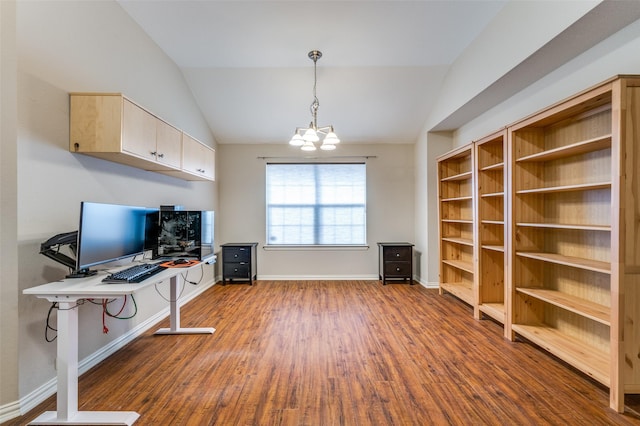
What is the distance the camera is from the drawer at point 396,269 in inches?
189

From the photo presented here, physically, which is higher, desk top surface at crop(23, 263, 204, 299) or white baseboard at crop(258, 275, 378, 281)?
desk top surface at crop(23, 263, 204, 299)

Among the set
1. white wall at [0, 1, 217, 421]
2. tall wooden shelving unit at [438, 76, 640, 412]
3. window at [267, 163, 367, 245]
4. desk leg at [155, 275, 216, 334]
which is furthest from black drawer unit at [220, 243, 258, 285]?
tall wooden shelving unit at [438, 76, 640, 412]

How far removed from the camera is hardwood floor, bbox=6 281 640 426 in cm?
171

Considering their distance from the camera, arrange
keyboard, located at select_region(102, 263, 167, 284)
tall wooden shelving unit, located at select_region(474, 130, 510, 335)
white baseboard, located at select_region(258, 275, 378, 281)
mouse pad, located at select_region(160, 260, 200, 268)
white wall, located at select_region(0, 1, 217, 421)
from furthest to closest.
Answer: white baseboard, located at select_region(258, 275, 378, 281) → tall wooden shelving unit, located at select_region(474, 130, 510, 335) → mouse pad, located at select_region(160, 260, 200, 268) → keyboard, located at select_region(102, 263, 167, 284) → white wall, located at select_region(0, 1, 217, 421)

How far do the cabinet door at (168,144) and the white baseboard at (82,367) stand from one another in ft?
5.58

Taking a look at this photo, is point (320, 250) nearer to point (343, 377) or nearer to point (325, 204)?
point (325, 204)

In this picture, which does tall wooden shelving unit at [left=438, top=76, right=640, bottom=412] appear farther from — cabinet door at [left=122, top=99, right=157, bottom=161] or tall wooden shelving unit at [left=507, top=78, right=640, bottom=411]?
cabinet door at [left=122, top=99, right=157, bottom=161]

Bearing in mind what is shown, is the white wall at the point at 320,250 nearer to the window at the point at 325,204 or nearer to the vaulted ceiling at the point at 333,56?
the window at the point at 325,204

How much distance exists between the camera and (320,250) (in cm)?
519

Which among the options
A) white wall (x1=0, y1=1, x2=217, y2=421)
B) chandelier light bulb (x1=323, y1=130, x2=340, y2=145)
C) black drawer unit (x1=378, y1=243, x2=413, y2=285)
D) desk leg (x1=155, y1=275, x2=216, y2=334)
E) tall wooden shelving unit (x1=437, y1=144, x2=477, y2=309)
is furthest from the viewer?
black drawer unit (x1=378, y1=243, x2=413, y2=285)

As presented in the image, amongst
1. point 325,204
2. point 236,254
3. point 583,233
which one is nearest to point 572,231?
point 583,233

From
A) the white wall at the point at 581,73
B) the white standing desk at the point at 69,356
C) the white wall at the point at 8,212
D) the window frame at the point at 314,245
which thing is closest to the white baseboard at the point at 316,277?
the window frame at the point at 314,245

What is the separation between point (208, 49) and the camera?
338 cm

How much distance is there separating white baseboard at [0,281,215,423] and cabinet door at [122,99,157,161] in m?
1.69
